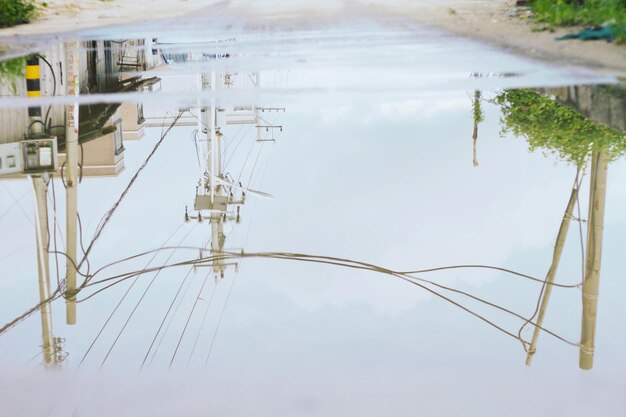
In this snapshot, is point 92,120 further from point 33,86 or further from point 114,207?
point 114,207

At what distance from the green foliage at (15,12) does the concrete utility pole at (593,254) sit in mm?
13527

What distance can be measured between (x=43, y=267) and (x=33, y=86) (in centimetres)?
499

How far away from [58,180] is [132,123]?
1739mm

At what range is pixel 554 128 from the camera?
24.7 feet

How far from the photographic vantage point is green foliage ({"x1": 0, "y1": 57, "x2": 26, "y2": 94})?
10.3 metres

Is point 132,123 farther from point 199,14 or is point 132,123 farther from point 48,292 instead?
point 199,14

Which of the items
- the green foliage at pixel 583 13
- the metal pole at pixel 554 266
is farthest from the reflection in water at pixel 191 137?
the green foliage at pixel 583 13

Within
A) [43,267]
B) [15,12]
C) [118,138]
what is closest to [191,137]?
[118,138]

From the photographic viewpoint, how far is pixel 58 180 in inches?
307

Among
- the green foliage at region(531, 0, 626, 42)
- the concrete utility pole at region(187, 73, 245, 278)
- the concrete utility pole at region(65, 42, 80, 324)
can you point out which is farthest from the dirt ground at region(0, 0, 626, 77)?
the concrete utility pole at region(65, 42, 80, 324)

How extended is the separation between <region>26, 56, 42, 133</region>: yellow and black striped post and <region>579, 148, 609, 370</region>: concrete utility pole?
5.74 metres

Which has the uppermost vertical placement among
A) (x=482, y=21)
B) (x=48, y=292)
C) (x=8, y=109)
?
(x=482, y=21)

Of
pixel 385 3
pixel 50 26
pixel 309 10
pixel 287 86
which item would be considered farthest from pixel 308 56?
pixel 385 3

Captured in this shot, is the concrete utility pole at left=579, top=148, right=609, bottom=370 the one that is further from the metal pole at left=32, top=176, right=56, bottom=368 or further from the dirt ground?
the metal pole at left=32, top=176, right=56, bottom=368
